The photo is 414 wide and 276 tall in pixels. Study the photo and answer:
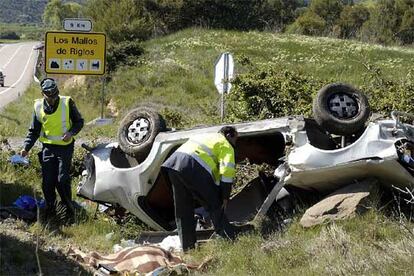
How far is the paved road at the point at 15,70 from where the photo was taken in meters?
39.9

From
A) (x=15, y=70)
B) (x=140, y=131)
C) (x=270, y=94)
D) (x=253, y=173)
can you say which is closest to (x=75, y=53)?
(x=270, y=94)

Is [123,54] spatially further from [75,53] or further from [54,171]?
[54,171]

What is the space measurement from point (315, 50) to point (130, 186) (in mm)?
22878

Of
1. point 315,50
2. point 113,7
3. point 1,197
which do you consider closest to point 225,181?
point 1,197

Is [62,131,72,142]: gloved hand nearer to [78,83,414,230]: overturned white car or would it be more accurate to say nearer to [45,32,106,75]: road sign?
[78,83,414,230]: overturned white car

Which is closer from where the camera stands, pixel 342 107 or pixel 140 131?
pixel 342 107

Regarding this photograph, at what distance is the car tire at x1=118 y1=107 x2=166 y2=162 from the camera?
7465mm

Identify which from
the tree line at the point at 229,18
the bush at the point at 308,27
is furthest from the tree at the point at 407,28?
the bush at the point at 308,27

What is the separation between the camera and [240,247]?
6133mm

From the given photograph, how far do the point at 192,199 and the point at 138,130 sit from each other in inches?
52.3

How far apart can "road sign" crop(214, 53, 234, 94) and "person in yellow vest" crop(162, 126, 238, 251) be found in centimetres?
635

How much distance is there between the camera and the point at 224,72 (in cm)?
1365

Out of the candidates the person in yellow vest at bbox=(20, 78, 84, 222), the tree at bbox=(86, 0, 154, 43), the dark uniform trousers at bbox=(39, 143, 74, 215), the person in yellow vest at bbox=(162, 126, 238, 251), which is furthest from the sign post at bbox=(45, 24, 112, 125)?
the tree at bbox=(86, 0, 154, 43)

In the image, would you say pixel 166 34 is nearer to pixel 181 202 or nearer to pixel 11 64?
pixel 181 202
